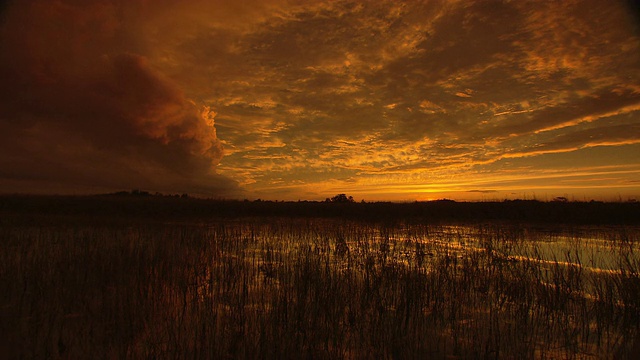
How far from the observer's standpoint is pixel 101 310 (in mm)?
5605

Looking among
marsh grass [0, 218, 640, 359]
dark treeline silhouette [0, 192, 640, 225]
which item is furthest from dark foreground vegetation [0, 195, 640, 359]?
dark treeline silhouette [0, 192, 640, 225]

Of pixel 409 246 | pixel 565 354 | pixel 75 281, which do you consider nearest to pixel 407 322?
pixel 565 354

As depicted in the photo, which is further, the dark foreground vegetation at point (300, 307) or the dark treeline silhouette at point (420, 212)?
the dark treeline silhouette at point (420, 212)

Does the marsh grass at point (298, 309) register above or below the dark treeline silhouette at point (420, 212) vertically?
below

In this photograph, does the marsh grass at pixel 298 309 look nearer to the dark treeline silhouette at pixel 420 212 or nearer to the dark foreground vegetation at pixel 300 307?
the dark foreground vegetation at pixel 300 307

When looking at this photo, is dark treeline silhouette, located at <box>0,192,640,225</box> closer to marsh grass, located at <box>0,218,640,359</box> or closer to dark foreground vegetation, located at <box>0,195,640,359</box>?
dark foreground vegetation, located at <box>0,195,640,359</box>

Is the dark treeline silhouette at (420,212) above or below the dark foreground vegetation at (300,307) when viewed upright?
above

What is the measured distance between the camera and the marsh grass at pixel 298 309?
457cm

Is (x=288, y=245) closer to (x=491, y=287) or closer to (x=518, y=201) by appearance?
(x=491, y=287)

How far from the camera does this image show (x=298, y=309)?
5.72m

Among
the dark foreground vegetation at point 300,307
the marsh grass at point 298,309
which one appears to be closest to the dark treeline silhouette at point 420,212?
the dark foreground vegetation at point 300,307

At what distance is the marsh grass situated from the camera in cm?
457

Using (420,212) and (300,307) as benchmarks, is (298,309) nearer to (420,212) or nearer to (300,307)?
(300,307)

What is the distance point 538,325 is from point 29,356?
7.04 metres
